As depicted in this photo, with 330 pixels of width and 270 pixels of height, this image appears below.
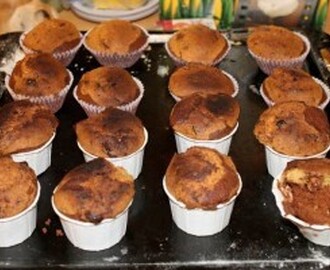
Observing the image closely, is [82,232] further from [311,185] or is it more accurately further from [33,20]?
[33,20]

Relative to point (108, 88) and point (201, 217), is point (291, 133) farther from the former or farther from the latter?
point (108, 88)

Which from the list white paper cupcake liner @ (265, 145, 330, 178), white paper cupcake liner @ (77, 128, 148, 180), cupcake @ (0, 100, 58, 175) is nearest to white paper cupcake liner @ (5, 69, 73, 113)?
cupcake @ (0, 100, 58, 175)

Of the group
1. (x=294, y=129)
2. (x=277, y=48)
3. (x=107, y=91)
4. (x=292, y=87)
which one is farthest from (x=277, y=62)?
(x=107, y=91)

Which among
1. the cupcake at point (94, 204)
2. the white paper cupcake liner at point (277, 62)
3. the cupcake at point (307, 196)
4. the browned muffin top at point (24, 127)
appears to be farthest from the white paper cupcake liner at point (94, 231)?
the white paper cupcake liner at point (277, 62)

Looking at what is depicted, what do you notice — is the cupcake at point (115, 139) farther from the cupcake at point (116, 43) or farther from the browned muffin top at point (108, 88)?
the cupcake at point (116, 43)

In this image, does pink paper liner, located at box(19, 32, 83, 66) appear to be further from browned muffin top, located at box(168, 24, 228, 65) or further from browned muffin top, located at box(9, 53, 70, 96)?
browned muffin top, located at box(168, 24, 228, 65)

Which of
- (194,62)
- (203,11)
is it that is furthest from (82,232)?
(203,11)
